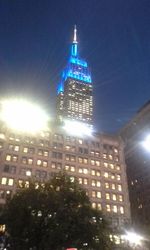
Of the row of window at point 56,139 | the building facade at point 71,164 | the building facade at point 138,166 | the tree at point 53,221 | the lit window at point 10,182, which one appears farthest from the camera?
the building facade at point 138,166

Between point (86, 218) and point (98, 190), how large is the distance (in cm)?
5641

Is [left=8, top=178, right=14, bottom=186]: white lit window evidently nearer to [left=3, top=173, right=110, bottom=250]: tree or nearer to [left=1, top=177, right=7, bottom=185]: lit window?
[left=1, top=177, right=7, bottom=185]: lit window

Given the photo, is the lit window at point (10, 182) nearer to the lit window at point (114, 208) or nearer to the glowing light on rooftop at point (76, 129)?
the glowing light on rooftop at point (76, 129)

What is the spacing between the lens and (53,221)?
33344mm

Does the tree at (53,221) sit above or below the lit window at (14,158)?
below

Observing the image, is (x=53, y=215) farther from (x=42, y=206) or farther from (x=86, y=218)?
(x=86, y=218)

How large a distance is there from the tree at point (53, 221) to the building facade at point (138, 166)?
8957cm

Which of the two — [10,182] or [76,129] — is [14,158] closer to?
[10,182]

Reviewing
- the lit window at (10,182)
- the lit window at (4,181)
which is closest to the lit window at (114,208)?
the lit window at (10,182)

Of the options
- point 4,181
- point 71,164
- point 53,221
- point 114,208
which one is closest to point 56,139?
point 71,164

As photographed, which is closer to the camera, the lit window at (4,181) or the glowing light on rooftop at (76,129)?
the lit window at (4,181)

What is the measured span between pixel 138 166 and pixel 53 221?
417 feet

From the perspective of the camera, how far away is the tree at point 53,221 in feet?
108

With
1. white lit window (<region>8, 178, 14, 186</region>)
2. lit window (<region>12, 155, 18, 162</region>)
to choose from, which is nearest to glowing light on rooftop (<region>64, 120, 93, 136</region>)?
lit window (<region>12, 155, 18, 162</region>)
